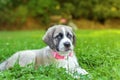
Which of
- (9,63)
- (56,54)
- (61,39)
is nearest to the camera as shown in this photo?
(61,39)

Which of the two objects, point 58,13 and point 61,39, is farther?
point 58,13

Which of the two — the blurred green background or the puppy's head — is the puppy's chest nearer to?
the puppy's head

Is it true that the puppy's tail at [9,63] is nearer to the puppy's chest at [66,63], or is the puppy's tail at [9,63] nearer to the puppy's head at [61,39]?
the puppy's head at [61,39]

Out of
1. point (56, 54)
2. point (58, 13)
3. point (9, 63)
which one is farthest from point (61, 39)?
point (58, 13)

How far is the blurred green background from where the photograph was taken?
22.9 m

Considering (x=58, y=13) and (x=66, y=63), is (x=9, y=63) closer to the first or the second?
(x=66, y=63)

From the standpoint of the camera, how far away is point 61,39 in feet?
21.1

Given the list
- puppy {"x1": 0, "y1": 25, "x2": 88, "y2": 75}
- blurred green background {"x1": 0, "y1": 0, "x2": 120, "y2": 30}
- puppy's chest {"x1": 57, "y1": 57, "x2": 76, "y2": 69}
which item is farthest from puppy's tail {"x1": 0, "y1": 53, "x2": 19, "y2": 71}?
blurred green background {"x1": 0, "y1": 0, "x2": 120, "y2": 30}

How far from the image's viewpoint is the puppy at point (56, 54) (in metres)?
6.44

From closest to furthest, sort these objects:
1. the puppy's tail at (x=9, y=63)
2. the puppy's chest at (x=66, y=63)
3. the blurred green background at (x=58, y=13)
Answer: the puppy's chest at (x=66, y=63)
the puppy's tail at (x=9, y=63)
the blurred green background at (x=58, y=13)

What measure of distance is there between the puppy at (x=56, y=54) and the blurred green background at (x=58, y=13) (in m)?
15.9

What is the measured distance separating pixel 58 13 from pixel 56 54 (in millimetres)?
16938

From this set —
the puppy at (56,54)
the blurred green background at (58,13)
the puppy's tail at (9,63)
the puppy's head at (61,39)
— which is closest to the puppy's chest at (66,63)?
the puppy at (56,54)

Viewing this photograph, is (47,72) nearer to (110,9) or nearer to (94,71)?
(94,71)
